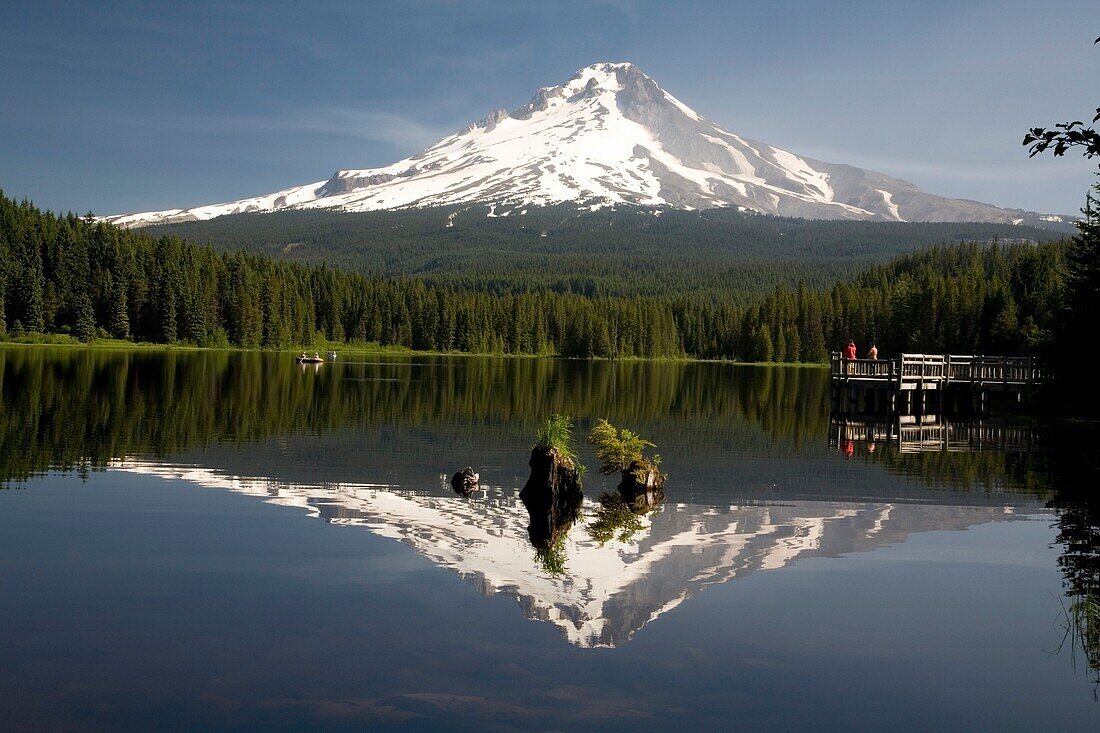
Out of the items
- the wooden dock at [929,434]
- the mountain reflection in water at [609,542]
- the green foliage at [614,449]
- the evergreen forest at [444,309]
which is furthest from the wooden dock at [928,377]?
the mountain reflection in water at [609,542]

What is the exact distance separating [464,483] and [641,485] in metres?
3.97

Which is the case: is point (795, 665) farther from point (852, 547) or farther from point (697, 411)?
point (697, 411)

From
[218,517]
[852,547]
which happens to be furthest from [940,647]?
[218,517]

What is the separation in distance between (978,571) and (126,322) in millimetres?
115685

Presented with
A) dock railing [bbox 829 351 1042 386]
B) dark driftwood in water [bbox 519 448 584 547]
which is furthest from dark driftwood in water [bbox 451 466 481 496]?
dock railing [bbox 829 351 1042 386]

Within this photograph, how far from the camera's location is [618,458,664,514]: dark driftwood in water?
2309 cm

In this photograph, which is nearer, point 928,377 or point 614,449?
point 614,449

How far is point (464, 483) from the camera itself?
23484mm

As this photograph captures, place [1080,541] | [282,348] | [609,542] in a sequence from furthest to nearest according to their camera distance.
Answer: [282,348] → [1080,541] → [609,542]

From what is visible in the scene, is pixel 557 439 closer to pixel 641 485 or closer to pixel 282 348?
pixel 641 485

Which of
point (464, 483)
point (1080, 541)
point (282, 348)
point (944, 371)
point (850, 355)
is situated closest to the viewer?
point (1080, 541)

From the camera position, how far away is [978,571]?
16406 millimetres

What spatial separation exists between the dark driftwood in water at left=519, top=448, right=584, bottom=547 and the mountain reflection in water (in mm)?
360

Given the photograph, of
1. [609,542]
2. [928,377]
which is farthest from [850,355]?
[609,542]
